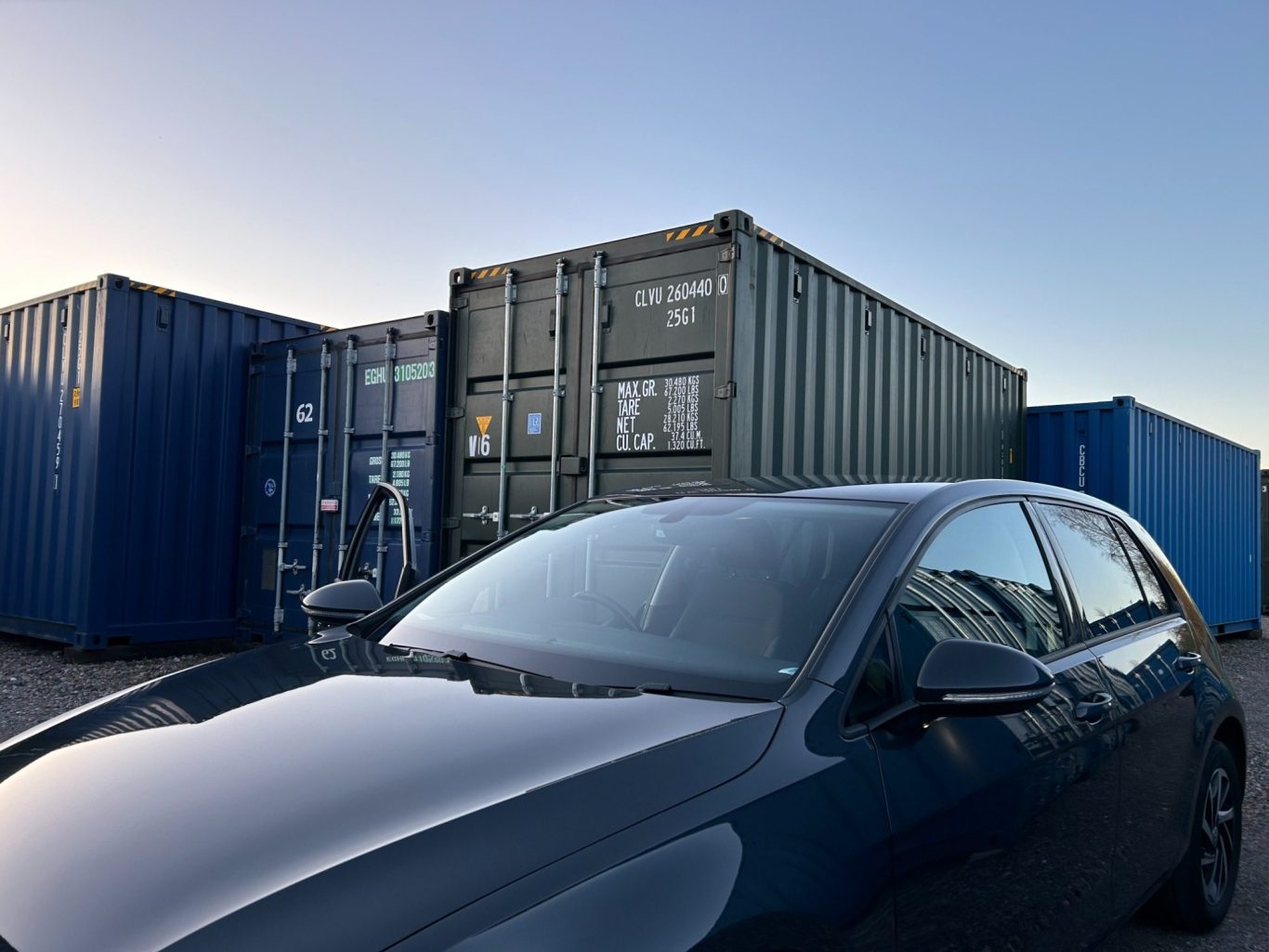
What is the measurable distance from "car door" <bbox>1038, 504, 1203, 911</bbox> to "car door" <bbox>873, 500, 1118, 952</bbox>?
142 mm

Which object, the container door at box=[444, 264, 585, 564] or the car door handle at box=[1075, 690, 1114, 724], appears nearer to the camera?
the car door handle at box=[1075, 690, 1114, 724]

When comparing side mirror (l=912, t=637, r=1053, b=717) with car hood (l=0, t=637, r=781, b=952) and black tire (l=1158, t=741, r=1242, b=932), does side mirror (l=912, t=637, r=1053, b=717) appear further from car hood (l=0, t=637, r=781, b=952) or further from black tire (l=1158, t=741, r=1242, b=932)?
black tire (l=1158, t=741, r=1242, b=932)

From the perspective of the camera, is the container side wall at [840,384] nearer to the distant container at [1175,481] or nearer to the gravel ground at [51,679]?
the distant container at [1175,481]

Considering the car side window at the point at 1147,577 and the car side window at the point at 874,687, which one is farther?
the car side window at the point at 1147,577

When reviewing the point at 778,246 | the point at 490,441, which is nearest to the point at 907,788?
the point at 778,246

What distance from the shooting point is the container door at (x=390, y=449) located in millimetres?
7324

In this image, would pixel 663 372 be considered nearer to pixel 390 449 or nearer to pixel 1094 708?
pixel 390 449

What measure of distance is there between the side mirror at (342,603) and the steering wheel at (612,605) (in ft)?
2.31

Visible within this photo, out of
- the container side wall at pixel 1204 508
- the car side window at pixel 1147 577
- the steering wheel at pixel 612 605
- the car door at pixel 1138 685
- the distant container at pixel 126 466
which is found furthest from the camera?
the container side wall at pixel 1204 508

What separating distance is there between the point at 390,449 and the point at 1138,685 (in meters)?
6.02

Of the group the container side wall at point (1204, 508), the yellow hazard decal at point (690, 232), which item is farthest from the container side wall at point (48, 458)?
the container side wall at point (1204, 508)

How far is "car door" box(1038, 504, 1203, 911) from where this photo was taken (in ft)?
8.63

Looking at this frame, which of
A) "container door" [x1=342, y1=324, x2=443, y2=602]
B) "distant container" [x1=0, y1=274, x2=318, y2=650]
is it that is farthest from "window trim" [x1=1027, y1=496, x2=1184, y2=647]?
"distant container" [x1=0, y1=274, x2=318, y2=650]

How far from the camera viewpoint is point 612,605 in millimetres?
2398
